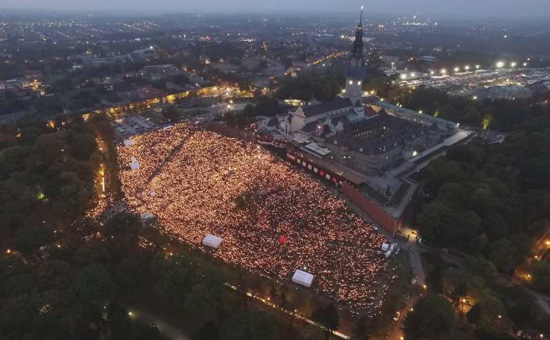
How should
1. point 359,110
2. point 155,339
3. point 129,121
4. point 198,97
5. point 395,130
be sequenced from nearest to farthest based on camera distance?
point 155,339 → point 395,130 → point 359,110 → point 129,121 → point 198,97

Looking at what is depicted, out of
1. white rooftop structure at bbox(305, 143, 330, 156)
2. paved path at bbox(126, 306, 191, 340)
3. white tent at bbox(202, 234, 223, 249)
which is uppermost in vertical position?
white rooftop structure at bbox(305, 143, 330, 156)

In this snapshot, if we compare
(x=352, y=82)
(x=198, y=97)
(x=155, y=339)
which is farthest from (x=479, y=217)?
(x=198, y=97)

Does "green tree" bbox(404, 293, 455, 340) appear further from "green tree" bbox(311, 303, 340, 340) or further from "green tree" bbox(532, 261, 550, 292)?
"green tree" bbox(532, 261, 550, 292)

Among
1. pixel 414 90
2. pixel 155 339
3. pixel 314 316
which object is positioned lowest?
pixel 155 339

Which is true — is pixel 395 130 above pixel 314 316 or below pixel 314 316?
above

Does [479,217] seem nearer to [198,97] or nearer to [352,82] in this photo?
[352,82]

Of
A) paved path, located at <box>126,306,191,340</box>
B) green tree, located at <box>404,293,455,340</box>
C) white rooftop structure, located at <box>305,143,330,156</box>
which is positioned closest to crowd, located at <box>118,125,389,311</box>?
green tree, located at <box>404,293,455,340</box>

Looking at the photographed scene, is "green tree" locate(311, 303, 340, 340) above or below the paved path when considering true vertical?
above
